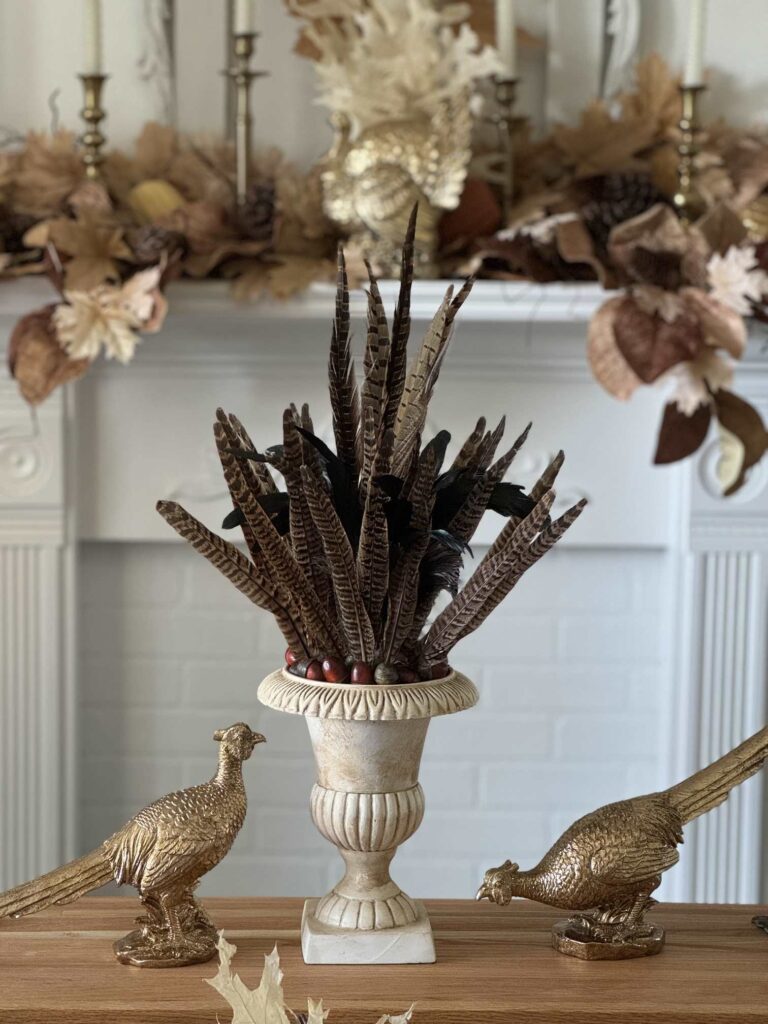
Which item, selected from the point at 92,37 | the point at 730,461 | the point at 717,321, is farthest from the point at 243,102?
the point at 730,461

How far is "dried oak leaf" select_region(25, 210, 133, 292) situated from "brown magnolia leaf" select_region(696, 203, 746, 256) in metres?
0.75

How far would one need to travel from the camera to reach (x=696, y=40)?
1.63 meters

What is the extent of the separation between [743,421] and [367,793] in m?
0.95

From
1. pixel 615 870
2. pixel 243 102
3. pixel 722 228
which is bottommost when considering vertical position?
pixel 615 870

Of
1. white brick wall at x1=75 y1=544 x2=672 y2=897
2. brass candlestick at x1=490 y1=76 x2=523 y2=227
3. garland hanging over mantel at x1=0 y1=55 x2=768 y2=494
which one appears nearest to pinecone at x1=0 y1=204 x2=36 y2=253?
garland hanging over mantel at x1=0 y1=55 x2=768 y2=494

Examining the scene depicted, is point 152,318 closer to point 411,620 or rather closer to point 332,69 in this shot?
point 332,69

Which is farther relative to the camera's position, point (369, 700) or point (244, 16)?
point (244, 16)

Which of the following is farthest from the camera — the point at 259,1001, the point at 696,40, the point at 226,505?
the point at 226,505

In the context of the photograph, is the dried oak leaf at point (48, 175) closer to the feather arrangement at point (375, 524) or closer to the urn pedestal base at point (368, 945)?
the feather arrangement at point (375, 524)

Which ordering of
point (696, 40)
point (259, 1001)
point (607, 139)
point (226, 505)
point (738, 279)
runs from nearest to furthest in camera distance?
point (259, 1001)
point (738, 279)
point (696, 40)
point (607, 139)
point (226, 505)

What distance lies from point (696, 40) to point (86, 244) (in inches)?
33.1

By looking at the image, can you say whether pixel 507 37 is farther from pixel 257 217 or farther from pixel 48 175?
pixel 48 175

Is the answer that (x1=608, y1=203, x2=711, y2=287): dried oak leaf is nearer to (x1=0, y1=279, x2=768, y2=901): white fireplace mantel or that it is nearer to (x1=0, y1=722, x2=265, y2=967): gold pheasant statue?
(x1=0, y1=279, x2=768, y2=901): white fireplace mantel

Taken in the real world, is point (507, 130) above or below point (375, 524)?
above
